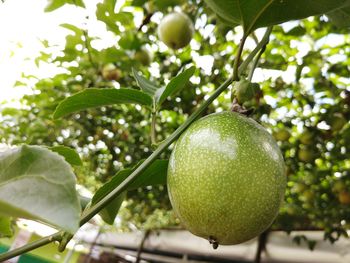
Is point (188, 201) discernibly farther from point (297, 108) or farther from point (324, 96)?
point (297, 108)

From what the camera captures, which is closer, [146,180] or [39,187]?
[39,187]

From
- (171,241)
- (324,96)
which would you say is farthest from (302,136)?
(171,241)

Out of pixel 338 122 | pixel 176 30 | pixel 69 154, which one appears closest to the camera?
pixel 69 154

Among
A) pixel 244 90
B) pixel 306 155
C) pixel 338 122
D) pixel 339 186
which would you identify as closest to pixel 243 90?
pixel 244 90

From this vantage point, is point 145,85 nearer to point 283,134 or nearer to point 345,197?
point 283,134

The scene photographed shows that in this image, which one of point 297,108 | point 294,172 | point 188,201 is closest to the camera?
point 188,201

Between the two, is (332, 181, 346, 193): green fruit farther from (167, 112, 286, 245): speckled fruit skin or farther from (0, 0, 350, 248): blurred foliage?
(167, 112, 286, 245): speckled fruit skin

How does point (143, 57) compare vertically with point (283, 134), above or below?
above
